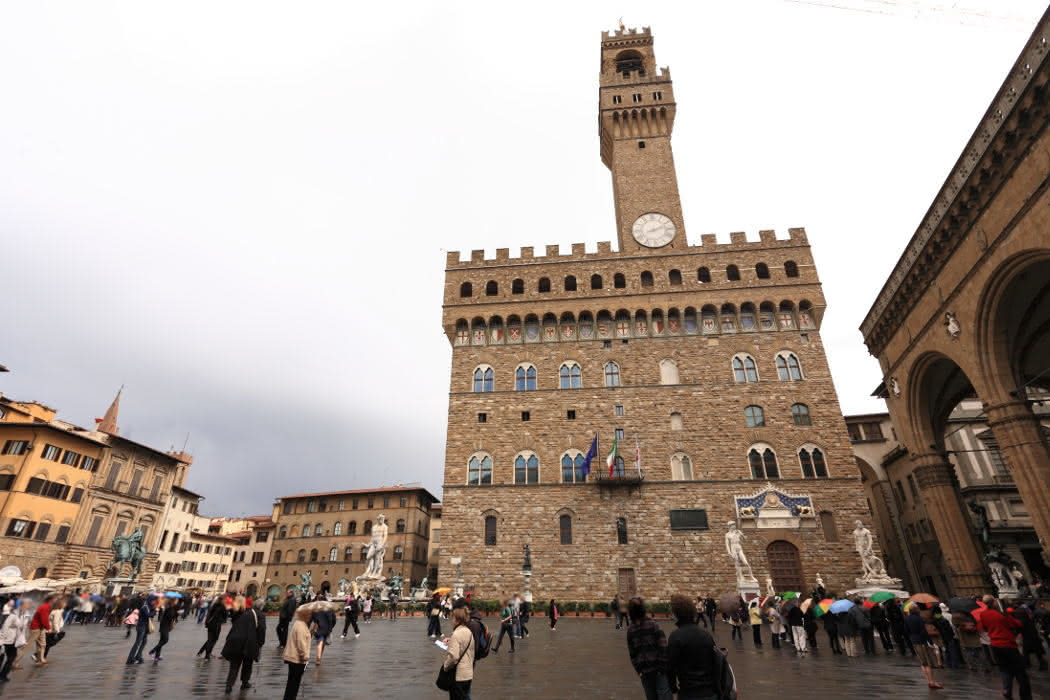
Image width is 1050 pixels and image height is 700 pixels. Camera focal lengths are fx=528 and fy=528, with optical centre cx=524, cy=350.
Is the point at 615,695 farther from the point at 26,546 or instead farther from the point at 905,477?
the point at 26,546

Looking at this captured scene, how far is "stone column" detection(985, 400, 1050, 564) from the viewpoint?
40.3 feet

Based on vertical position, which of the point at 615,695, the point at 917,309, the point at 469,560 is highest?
the point at 917,309

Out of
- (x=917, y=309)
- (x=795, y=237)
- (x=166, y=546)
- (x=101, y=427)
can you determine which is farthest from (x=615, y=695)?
(x=101, y=427)

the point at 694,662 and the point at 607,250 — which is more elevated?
the point at 607,250

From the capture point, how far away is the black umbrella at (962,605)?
9492mm

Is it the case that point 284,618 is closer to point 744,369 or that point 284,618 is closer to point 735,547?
point 735,547

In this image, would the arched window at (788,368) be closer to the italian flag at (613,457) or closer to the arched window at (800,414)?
the arched window at (800,414)

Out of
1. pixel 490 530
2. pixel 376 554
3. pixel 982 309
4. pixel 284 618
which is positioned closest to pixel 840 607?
pixel 982 309

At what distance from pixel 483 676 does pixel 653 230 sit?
89.3 feet

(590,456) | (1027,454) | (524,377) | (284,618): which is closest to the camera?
(284,618)

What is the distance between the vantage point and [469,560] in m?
24.7

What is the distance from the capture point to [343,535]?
4747 cm

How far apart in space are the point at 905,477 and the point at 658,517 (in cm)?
1608

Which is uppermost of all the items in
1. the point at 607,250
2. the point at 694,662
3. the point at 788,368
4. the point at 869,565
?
the point at 607,250
